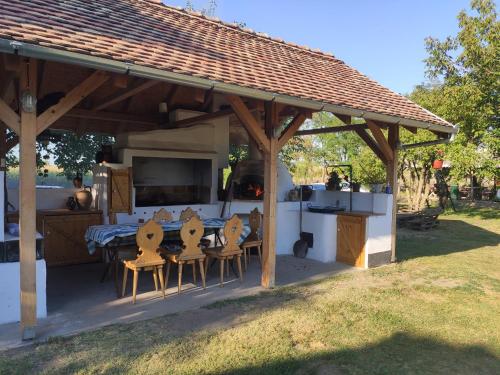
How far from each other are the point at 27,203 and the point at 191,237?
2067 mm

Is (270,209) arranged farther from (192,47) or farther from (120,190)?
(120,190)

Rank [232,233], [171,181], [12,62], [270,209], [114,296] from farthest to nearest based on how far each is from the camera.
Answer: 1. [171,181]
2. [232,233]
3. [270,209]
4. [114,296]
5. [12,62]

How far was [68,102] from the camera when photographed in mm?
3848

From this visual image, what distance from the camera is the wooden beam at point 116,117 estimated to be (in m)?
7.78

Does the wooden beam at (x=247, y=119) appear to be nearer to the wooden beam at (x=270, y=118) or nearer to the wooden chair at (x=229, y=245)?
the wooden beam at (x=270, y=118)

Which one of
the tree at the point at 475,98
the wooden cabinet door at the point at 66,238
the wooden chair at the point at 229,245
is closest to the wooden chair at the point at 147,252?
the wooden chair at the point at 229,245

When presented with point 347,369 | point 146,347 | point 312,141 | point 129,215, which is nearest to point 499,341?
point 347,369

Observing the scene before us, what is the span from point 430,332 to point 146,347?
282cm

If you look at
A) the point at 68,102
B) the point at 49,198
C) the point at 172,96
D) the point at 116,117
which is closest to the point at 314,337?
the point at 68,102

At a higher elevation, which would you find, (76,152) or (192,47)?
(192,47)

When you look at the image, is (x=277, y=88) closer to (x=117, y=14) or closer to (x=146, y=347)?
(x=117, y=14)

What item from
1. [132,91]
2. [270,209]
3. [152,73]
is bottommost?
[270,209]

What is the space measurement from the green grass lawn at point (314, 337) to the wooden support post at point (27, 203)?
13.6 inches

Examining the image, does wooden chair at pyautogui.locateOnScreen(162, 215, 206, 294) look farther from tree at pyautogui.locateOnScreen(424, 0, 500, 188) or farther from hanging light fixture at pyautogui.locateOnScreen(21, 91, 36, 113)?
tree at pyautogui.locateOnScreen(424, 0, 500, 188)
